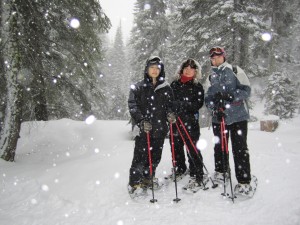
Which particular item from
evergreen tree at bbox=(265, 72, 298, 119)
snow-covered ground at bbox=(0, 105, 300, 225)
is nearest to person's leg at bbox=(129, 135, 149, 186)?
snow-covered ground at bbox=(0, 105, 300, 225)

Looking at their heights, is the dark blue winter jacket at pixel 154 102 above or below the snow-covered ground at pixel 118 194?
above

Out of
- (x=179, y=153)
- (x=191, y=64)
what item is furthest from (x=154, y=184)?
(x=191, y=64)

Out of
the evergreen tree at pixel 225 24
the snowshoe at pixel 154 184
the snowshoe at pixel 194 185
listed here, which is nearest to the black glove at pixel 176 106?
the snowshoe at pixel 194 185

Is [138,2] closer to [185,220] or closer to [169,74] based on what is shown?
[169,74]

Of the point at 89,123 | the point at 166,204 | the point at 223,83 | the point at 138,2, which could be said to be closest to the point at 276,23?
the point at 138,2

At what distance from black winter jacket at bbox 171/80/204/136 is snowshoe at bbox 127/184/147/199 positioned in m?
1.41

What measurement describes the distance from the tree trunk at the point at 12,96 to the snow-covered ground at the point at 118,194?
0.50m

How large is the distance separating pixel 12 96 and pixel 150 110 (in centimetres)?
465

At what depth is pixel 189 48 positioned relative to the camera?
18.2 meters

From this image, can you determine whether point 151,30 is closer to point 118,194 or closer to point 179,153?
point 179,153

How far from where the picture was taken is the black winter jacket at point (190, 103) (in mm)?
5370

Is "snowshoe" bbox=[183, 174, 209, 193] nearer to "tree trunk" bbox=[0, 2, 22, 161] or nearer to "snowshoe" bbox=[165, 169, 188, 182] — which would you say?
"snowshoe" bbox=[165, 169, 188, 182]

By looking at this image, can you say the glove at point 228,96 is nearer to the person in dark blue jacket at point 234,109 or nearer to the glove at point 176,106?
the person in dark blue jacket at point 234,109

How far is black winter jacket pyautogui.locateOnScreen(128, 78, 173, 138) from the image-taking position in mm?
5266
